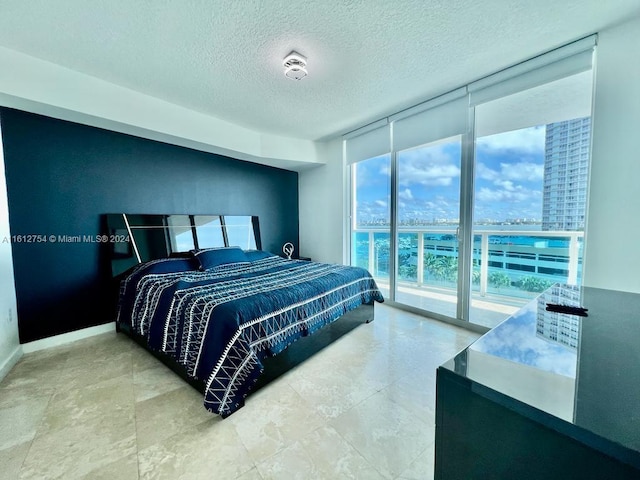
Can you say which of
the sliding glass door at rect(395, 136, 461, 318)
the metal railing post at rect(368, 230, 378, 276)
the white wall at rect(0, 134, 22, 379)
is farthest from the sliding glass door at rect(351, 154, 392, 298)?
the white wall at rect(0, 134, 22, 379)

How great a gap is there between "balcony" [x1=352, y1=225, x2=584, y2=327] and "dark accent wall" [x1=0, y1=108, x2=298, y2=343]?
114 inches

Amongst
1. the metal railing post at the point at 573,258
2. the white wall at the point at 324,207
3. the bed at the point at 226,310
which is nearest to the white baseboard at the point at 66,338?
the bed at the point at 226,310

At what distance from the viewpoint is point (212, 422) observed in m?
1.54

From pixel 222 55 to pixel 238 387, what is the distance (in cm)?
249

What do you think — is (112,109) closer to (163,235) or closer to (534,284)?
(163,235)

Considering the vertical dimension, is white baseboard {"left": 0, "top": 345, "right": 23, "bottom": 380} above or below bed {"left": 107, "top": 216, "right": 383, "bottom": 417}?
below

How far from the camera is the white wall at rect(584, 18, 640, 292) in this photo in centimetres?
184

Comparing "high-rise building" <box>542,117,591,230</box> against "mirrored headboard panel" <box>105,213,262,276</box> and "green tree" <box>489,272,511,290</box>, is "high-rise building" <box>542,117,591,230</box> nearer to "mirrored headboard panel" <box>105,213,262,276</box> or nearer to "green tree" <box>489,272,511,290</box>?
"green tree" <box>489,272,511,290</box>

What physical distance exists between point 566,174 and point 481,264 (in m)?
1.29

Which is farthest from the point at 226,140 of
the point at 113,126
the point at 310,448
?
the point at 310,448

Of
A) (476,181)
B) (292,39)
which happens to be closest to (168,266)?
(292,39)

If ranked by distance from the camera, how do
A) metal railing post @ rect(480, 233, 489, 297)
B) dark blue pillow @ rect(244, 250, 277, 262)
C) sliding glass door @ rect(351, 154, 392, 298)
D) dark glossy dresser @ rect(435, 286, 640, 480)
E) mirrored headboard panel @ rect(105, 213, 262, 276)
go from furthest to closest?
sliding glass door @ rect(351, 154, 392, 298) < dark blue pillow @ rect(244, 250, 277, 262) < metal railing post @ rect(480, 233, 489, 297) < mirrored headboard panel @ rect(105, 213, 262, 276) < dark glossy dresser @ rect(435, 286, 640, 480)

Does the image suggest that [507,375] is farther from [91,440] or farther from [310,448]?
[91,440]

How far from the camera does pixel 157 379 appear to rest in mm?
1972
